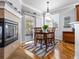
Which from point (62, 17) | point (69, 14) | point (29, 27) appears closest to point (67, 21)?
point (69, 14)

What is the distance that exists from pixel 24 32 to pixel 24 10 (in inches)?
55.9

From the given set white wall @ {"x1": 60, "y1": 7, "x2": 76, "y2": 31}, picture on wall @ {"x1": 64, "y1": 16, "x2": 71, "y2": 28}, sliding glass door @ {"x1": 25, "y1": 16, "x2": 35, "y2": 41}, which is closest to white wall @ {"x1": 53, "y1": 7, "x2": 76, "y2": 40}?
white wall @ {"x1": 60, "y1": 7, "x2": 76, "y2": 31}

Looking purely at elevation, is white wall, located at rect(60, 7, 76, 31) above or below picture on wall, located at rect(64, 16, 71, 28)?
above

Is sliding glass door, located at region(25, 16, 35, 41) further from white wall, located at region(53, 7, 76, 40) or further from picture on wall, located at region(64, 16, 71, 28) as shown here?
picture on wall, located at region(64, 16, 71, 28)

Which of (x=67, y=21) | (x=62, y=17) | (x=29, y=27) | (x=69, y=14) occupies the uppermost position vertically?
(x=69, y=14)

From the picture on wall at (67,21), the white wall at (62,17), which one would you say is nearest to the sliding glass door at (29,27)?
the white wall at (62,17)

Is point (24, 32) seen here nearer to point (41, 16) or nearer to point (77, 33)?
point (41, 16)

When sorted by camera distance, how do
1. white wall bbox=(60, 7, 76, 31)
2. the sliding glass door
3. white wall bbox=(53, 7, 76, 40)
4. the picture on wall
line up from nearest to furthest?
1. the sliding glass door
2. white wall bbox=(60, 7, 76, 31)
3. white wall bbox=(53, 7, 76, 40)
4. the picture on wall

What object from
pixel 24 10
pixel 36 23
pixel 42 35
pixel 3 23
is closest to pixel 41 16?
pixel 36 23

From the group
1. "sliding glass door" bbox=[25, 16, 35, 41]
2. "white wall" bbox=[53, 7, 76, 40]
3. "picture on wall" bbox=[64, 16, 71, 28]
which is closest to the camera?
"sliding glass door" bbox=[25, 16, 35, 41]

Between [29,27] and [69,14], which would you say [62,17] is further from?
[29,27]

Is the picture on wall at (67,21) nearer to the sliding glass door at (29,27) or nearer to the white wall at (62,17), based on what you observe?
the white wall at (62,17)

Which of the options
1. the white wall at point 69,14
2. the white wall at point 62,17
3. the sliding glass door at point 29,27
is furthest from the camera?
the white wall at point 62,17

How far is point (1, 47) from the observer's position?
3.20 meters
